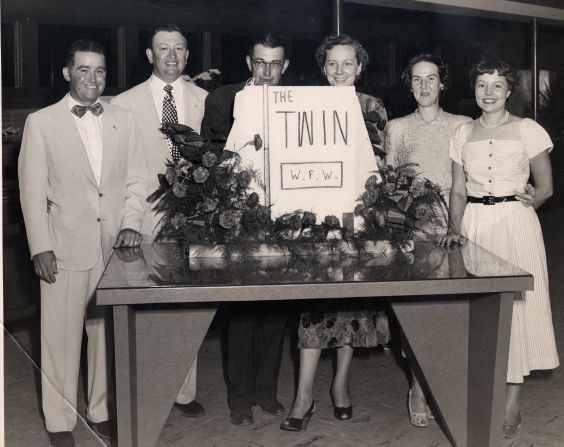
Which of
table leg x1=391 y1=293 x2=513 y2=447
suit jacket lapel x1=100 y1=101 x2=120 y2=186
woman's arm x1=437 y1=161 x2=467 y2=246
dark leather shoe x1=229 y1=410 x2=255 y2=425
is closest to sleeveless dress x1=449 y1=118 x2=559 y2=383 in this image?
woman's arm x1=437 y1=161 x2=467 y2=246

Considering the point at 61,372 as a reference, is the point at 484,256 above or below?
above

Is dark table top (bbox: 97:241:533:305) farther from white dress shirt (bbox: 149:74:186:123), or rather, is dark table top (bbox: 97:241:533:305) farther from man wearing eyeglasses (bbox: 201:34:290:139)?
white dress shirt (bbox: 149:74:186:123)

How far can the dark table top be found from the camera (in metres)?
2.48

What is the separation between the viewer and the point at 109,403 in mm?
3562

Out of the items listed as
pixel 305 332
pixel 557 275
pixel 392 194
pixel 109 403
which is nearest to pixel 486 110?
pixel 392 194

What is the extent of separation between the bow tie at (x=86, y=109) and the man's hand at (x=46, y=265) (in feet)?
1.96

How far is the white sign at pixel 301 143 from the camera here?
3000 mm

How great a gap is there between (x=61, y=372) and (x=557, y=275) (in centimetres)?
541

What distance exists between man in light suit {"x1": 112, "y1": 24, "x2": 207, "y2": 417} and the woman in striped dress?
4.38 feet

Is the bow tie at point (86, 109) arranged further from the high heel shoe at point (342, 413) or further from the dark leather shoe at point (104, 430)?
the high heel shoe at point (342, 413)

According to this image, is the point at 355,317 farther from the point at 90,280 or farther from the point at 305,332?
the point at 90,280

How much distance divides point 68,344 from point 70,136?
0.88 metres

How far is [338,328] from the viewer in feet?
11.2

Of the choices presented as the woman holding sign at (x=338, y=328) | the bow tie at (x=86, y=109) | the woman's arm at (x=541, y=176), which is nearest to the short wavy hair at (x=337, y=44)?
the woman holding sign at (x=338, y=328)
